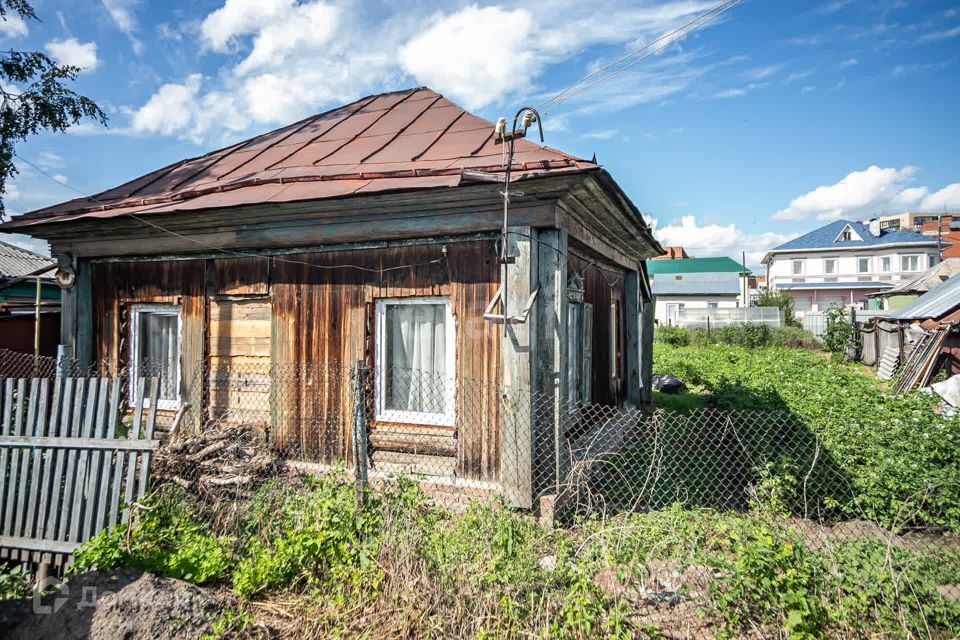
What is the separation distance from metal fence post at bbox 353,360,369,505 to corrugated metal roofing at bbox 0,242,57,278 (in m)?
18.3

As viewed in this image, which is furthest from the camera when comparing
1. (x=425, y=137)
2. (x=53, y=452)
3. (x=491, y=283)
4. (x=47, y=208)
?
(x=47, y=208)

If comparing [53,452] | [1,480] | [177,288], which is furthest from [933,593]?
[177,288]

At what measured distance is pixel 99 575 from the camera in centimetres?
364

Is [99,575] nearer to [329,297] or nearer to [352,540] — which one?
[352,540]

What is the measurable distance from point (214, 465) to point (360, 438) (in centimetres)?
190

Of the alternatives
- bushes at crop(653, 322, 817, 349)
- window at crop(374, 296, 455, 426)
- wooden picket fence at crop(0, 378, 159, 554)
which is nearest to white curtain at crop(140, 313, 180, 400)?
wooden picket fence at crop(0, 378, 159, 554)

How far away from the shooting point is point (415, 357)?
5.65 metres

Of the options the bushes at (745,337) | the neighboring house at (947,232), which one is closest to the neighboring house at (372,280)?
the bushes at (745,337)

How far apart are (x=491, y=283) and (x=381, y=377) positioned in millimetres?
1592

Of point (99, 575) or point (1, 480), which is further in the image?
point (1, 480)

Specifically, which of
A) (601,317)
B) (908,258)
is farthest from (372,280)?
(908,258)

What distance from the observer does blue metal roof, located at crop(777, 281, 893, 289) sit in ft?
144

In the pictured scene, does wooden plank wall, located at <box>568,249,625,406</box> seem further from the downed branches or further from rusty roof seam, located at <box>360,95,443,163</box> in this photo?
the downed branches

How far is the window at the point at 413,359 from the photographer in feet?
18.0
